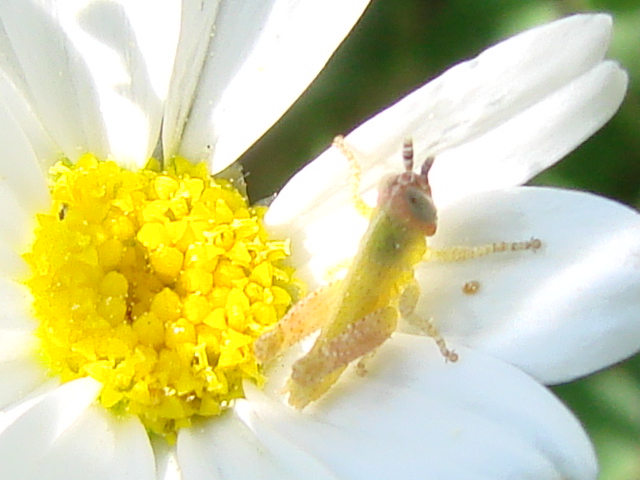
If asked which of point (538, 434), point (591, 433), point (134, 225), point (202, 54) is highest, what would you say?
point (202, 54)

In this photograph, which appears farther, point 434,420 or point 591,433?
point 591,433

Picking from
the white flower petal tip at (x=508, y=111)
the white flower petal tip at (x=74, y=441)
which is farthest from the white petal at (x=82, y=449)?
the white flower petal tip at (x=508, y=111)

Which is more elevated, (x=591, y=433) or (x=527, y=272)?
(x=527, y=272)

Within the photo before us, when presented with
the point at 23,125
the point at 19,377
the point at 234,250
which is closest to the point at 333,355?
the point at 234,250

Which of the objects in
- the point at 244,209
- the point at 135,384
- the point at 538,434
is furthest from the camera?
the point at 244,209

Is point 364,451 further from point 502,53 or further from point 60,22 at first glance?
point 60,22

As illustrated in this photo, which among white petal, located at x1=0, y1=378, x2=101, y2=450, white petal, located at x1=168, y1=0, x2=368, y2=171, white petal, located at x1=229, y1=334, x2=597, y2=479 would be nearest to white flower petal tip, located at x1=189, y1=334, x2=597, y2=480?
white petal, located at x1=229, y1=334, x2=597, y2=479

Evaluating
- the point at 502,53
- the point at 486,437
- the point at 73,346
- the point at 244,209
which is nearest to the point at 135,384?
the point at 73,346
